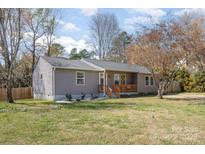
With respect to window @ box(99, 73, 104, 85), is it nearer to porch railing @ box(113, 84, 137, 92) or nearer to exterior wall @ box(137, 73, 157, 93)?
porch railing @ box(113, 84, 137, 92)

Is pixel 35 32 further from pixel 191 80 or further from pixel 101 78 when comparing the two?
pixel 191 80

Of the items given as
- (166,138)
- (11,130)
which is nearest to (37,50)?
(11,130)

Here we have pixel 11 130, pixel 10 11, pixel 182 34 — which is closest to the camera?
pixel 11 130

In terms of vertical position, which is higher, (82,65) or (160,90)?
(82,65)

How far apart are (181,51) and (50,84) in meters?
10.4

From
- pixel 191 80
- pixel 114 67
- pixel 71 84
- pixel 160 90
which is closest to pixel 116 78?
pixel 114 67

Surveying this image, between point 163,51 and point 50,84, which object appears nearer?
point 163,51

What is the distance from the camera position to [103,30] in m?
47.0

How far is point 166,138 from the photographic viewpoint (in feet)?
24.2

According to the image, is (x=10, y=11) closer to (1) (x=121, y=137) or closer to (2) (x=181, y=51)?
(2) (x=181, y=51)

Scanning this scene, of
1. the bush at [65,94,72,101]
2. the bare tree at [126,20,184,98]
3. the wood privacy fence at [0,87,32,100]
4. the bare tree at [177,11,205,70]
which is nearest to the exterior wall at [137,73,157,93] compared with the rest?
the bare tree at [126,20,184,98]

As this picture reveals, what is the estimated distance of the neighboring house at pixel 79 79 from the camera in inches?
915

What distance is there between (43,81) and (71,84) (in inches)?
95.6
